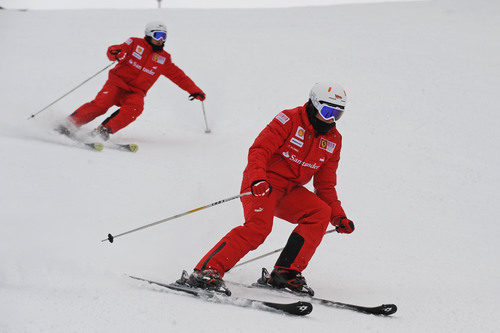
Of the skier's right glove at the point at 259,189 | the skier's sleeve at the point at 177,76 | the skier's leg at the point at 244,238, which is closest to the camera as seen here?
the skier's right glove at the point at 259,189

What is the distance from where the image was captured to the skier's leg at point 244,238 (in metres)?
3.58

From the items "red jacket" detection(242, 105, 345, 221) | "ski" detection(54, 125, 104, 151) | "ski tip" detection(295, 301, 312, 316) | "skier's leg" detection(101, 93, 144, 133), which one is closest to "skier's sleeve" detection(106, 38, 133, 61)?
"skier's leg" detection(101, 93, 144, 133)

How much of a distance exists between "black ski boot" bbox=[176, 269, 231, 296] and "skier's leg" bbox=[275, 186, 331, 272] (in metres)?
0.58

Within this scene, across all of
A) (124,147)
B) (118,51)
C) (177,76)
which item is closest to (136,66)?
(118,51)

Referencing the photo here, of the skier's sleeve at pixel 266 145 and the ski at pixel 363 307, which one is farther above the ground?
the skier's sleeve at pixel 266 145

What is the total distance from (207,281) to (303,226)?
77 centimetres

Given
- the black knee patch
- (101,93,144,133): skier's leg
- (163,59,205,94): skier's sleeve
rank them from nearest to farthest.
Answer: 1. the black knee patch
2. (101,93,144,133): skier's leg
3. (163,59,205,94): skier's sleeve

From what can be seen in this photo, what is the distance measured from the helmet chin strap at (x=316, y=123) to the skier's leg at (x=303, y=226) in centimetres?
45

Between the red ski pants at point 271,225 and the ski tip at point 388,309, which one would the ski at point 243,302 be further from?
the ski tip at point 388,309

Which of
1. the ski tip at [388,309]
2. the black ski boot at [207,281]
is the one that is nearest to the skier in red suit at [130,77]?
the black ski boot at [207,281]

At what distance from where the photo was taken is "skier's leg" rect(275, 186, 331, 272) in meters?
3.84

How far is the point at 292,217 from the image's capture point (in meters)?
4.00

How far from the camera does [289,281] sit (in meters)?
3.87

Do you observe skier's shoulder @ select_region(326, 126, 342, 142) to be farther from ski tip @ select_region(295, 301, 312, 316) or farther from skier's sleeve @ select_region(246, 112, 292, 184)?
ski tip @ select_region(295, 301, 312, 316)
